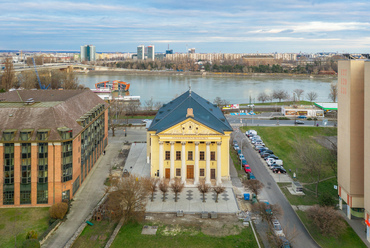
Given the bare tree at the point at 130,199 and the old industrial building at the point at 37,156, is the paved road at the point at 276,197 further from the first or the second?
the old industrial building at the point at 37,156

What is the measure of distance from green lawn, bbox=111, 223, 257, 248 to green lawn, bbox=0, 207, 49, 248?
426cm

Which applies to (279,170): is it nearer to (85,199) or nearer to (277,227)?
(277,227)

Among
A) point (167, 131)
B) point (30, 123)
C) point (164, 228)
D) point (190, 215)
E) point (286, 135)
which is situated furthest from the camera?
Result: point (286, 135)

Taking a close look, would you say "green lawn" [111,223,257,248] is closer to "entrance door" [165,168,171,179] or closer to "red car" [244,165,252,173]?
"entrance door" [165,168,171,179]

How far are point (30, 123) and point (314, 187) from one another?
18257 millimetres

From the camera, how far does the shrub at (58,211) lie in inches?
669

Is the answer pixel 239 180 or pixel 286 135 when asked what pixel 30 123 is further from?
pixel 286 135

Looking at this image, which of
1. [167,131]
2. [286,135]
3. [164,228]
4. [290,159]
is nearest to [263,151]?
[290,159]

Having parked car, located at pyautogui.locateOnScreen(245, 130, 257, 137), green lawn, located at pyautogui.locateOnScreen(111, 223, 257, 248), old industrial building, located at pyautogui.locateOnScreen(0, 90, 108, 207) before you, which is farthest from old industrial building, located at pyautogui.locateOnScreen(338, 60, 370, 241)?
parked car, located at pyautogui.locateOnScreen(245, 130, 257, 137)

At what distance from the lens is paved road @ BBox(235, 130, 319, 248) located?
51.2 ft

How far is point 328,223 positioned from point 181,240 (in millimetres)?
6961

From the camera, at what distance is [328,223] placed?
1542 cm

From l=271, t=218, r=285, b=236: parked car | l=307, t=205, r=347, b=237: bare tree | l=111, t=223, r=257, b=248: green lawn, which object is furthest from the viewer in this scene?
l=271, t=218, r=285, b=236: parked car

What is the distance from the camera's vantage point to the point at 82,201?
1952 centimetres
